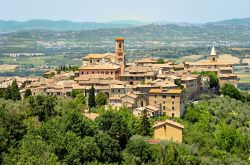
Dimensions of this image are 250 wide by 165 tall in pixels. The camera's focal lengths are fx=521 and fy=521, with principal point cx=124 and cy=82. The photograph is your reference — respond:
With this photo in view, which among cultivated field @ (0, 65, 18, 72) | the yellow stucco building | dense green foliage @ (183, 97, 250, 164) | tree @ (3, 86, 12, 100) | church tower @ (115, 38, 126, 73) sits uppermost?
church tower @ (115, 38, 126, 73)

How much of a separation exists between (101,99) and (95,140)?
16.1 metres

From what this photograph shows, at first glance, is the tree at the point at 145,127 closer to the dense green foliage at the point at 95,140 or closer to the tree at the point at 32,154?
the dense green foliage at the point at 95,140

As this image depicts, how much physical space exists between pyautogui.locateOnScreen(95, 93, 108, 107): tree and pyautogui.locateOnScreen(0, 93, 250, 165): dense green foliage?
2031mm

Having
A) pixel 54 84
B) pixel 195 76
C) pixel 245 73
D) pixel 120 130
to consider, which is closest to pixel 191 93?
pixel 195 76

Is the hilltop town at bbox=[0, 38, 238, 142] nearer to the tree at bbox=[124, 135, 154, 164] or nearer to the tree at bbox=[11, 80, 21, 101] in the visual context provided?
the tree at bbox=[11, 80, 21, 101]

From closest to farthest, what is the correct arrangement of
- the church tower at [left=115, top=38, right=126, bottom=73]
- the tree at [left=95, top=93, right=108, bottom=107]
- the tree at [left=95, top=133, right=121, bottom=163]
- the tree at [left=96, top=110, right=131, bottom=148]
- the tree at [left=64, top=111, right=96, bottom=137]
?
the tree at [left=95, top=133, right=121, bottom=163] → the tree at [left=64, top=111, right=96, bottom=137] → the tree at [left=96, top=110, right=131, bottom=148] → the tree at [left=95, top=93, right=108, bottom=107] → the church tower at [left=115, top=38, right=126, bottom=73]

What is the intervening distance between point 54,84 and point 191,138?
20.6 m

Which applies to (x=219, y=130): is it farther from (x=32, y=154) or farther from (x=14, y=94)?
(x=32, y=154)

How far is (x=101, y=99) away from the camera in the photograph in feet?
178

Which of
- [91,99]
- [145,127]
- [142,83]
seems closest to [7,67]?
[142,83]

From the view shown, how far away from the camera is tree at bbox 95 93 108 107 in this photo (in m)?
54.1

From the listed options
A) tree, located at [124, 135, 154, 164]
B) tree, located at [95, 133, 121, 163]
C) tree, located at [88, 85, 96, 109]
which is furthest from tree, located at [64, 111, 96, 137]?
tree, located at [88, 85, 96, 109]

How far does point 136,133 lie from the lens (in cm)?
4572

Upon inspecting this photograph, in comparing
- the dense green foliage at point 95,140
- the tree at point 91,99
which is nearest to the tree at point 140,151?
the dense green foliage at point 95,140
